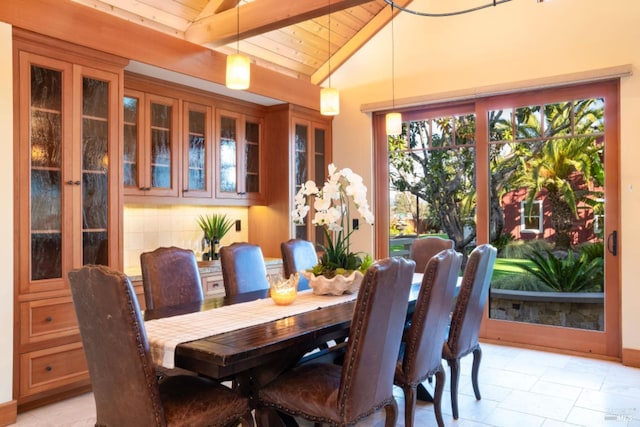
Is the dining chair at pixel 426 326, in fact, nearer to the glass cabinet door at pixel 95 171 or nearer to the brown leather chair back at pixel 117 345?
the brown leather chair back at pixel 117 345

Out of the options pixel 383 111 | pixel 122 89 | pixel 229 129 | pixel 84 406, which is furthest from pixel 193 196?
pixel 383 111

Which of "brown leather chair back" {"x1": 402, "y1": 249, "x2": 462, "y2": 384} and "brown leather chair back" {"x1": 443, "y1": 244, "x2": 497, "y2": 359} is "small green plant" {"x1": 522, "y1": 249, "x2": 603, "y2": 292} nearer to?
"brown leather chair back" {"x1": 443, "y1": 244, "x2": 497, "y2": 359}

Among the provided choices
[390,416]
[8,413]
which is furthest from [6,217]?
[390,416]

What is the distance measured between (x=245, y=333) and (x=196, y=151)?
2673mm

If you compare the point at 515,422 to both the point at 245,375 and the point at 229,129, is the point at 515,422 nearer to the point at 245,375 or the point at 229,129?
the point at 245,375

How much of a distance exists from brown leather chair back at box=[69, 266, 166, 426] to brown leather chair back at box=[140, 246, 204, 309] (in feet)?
2.62

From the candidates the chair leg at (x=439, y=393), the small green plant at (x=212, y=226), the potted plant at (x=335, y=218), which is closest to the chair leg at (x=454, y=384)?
the chair leg at (x=439, y=393)

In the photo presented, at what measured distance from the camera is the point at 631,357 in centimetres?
386

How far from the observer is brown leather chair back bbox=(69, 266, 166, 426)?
1.75 metres

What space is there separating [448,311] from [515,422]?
0.85m

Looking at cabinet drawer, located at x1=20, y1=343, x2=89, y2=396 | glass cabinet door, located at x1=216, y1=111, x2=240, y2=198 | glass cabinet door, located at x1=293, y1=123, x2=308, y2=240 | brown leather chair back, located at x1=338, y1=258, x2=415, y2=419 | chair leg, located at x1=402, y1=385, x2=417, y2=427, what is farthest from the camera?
glass cabinet door, located at x1=293, y1=123, x2=308, y2=240

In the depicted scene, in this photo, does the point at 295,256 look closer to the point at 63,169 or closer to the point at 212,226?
the point at 212,226

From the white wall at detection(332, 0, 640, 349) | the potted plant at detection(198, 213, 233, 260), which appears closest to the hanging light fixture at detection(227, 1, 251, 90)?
the potted plant at detection(198, 213, 233, 260)

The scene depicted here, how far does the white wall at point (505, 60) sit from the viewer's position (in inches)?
153
